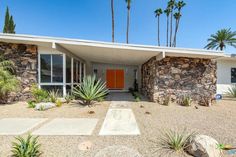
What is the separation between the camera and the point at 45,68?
7.87 m

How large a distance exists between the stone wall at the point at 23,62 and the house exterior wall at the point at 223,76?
12944mm

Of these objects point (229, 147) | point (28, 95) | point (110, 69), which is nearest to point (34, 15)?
point (110, 69)

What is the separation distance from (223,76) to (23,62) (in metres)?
13.8

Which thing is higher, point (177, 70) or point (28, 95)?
point (177, 70)

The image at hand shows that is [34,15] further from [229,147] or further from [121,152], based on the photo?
[229,147]

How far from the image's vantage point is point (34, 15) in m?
14.0

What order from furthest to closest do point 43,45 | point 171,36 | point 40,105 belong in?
point 171,36 < point 43,45 < point 40,105

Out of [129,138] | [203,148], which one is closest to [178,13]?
[129,138]

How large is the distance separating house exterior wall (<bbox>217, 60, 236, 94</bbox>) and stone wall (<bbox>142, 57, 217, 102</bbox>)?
4.52 m

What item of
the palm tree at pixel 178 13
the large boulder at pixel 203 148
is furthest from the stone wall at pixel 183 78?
the palm tree at pixel 178 13

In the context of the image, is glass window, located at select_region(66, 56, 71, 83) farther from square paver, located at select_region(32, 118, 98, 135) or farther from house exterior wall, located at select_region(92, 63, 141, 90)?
house exterior wall, located at select_region(92, 63, 141, 90)

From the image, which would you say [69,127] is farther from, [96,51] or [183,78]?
[183,78]

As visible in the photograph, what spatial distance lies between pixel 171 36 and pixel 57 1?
1910 cm

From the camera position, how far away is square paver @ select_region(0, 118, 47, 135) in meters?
3.82
